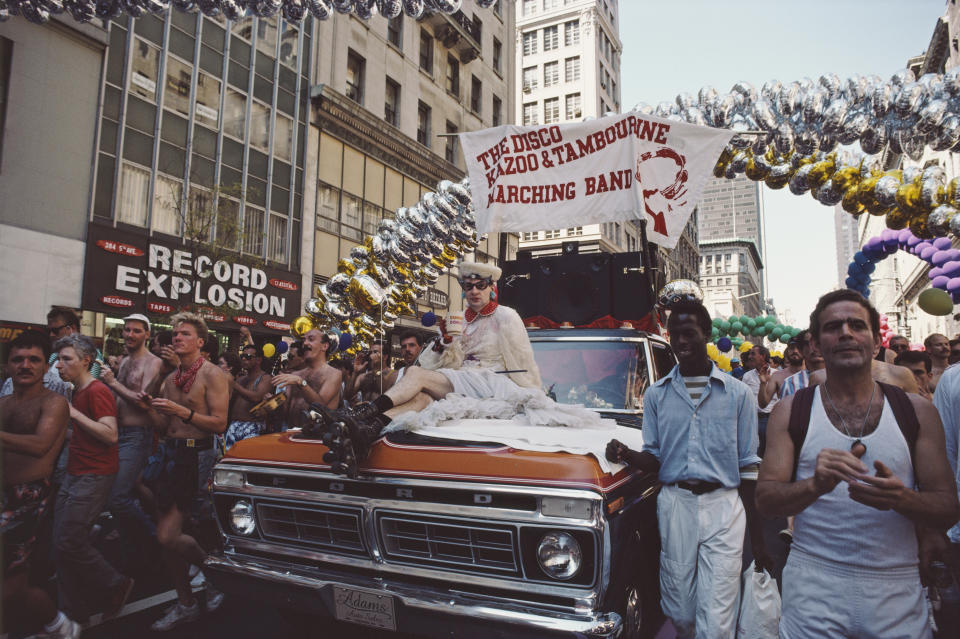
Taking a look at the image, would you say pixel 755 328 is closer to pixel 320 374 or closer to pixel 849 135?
pixel 849 135

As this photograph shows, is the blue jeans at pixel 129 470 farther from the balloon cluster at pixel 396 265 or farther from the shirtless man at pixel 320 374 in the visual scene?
the balloon cluster at pixel 396 265

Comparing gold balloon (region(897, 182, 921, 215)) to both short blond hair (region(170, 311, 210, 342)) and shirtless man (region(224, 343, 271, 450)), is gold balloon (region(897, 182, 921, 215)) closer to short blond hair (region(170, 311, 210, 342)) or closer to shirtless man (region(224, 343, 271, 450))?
shirtless man (region(224, 343, 271, 450))

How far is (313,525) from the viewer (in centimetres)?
318

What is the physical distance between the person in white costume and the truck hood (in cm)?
14

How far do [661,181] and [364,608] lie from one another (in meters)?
5.11

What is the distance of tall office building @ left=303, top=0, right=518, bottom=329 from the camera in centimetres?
2050

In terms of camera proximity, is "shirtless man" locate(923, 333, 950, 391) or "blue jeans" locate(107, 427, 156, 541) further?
"shirtless man" locate(923, 333, 950, 391)

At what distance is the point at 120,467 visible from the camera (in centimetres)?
448

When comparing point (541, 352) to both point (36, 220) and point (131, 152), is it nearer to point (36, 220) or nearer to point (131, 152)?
point (36, 220)

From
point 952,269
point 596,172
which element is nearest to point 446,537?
point 596,172

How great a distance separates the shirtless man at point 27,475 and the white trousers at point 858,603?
→ 12.2 ft

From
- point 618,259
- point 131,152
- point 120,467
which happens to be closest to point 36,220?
point 131,152

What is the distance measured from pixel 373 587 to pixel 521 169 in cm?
500

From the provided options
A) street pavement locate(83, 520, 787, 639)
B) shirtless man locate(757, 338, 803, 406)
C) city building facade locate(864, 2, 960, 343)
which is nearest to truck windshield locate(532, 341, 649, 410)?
street pavement locate(83, 520, 787, 639)
